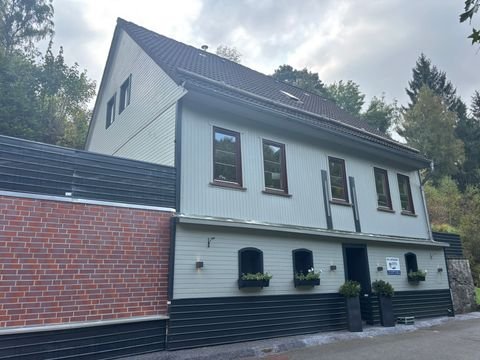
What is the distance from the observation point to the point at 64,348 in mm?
5207

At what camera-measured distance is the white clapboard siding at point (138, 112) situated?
8.01 metres

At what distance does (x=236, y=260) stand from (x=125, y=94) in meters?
6.82

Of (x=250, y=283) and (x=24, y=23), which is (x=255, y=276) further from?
(x=24, y=23)

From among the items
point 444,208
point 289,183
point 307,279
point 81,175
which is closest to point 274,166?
point 289,183

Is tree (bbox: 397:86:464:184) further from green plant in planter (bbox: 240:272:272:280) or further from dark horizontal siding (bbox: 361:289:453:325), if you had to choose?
green plant in planter (bbox: 240:272:272:280)

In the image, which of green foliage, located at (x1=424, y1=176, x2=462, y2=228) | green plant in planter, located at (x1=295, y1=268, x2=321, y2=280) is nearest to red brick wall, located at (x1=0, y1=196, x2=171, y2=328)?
green plant in planter, located at (x1=295, y1=268, x2=321, y2=280)

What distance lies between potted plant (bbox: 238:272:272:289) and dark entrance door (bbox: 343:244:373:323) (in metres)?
3.07

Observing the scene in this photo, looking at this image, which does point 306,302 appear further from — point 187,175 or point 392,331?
point 187,175

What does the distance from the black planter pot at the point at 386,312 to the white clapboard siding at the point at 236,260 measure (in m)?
0.72

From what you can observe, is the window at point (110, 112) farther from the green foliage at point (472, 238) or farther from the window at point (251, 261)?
the green foliage at point (472, 238)

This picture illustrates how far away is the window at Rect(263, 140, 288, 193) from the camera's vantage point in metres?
8.80

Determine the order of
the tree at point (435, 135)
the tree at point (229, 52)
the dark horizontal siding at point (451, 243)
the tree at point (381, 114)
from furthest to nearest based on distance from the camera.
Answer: the tree at point (381, 114), the tree at point (229, 52), the tree at point (435, 135), the dark horizontal siding at point (451, 243)

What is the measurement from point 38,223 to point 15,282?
913 mm

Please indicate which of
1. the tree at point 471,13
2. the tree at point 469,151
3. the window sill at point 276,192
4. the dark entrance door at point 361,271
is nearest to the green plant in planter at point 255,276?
the window sill at point 276,192
